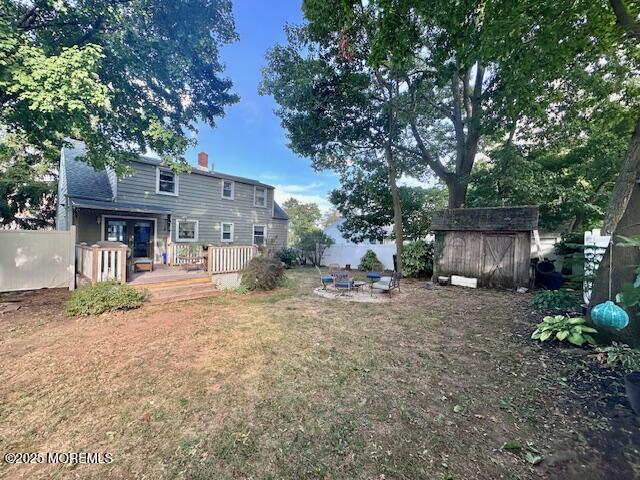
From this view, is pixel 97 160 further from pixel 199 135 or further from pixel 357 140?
pixel 357 140

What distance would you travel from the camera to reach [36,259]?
721cm

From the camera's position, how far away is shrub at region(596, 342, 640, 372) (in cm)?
329

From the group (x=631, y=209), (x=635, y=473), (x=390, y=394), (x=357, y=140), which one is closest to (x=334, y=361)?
(x=390, y=394)

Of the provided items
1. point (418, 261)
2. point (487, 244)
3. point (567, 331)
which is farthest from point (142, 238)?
point (487, 244)

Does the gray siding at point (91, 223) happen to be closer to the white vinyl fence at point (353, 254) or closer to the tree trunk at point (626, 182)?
the white vinyl fence at point (353, 254)

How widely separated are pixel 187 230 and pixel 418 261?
11739mm

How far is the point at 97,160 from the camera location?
25.0 feet

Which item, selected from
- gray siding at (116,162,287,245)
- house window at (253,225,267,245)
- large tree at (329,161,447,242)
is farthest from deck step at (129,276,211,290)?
large tree at (329,161,447,242)

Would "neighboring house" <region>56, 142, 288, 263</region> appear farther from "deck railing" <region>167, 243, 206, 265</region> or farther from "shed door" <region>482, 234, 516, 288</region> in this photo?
"shed door" <region>482, 234, 516, 288</region>

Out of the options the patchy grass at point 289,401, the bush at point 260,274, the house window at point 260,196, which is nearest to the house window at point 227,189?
the house window at point 260,196

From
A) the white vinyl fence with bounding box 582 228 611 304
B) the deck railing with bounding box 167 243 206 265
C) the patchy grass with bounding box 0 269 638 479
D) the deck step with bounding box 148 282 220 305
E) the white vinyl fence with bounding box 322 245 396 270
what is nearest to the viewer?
the patchy grass with bounding box 0 269 638 479

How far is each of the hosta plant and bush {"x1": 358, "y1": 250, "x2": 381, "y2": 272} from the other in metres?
10.7

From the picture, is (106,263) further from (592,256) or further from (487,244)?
(487,244)

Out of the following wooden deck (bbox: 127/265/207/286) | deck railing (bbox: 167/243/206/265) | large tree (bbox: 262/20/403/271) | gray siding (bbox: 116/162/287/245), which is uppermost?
large tree (bbox: 262/20/403/271)
